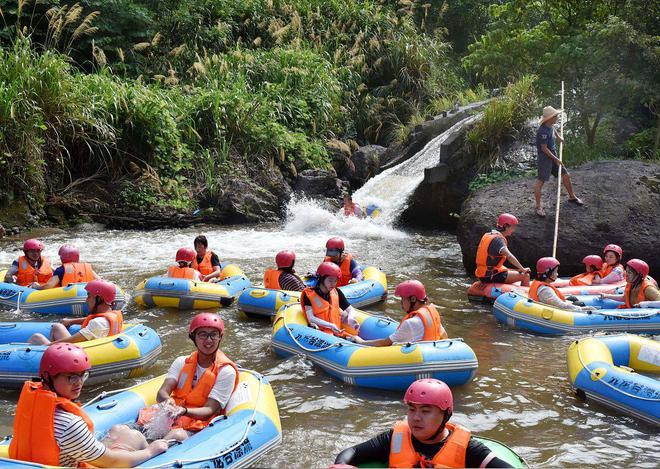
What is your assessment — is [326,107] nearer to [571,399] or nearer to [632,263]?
[632,263]

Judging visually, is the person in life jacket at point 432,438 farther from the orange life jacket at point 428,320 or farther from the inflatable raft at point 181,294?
the inflatable raft at point 181,294

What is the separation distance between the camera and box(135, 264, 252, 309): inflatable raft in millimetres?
9344

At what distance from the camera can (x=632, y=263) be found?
8.48m

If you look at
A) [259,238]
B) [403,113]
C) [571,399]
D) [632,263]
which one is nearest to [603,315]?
[632,263]

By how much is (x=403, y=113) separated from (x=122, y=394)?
58.2 feet

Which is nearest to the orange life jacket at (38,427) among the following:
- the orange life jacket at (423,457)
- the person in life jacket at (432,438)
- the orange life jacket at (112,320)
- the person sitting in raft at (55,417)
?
the person sitting in raft at (55,417)

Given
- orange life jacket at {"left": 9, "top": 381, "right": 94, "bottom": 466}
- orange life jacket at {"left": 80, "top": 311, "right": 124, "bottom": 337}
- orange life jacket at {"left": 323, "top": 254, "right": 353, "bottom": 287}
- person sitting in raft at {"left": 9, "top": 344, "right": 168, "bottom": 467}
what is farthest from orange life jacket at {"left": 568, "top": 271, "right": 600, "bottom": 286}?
orange life jacket at {"left": 9, "top": 381, "right": 94, "bottom": 466}

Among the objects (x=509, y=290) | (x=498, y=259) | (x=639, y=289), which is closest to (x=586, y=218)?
(x=498, y=259)

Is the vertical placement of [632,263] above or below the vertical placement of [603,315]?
above

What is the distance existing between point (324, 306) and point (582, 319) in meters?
3.09

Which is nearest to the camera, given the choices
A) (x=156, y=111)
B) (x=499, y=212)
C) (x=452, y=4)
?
(x=499, y=212)

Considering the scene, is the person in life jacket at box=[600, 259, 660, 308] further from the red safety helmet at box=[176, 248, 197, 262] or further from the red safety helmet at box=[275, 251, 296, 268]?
the red safety helmet at box=[176, 248, 197, 262]

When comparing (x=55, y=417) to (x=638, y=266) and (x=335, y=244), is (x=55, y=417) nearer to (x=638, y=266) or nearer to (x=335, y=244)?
(x=335, y=244)

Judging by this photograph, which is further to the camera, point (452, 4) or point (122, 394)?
point (452, 4)
